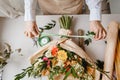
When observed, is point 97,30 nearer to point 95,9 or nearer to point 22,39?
point 95,9

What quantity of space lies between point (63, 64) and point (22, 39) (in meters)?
0.27

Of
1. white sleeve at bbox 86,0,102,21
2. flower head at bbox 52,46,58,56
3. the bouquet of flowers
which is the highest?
white sleeve at bbox 86,0,102,21

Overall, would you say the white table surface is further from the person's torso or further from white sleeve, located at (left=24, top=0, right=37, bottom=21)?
white sleeve, located at (left=24, top=0, right=37, bottom=21)

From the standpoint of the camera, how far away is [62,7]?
983 mm

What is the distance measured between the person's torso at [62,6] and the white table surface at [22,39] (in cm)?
3

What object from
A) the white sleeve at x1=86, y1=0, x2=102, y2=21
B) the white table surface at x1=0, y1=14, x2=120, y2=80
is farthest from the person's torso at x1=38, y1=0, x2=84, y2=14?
the white sleeve at x1=86, y1=0, x2=102, y2=21

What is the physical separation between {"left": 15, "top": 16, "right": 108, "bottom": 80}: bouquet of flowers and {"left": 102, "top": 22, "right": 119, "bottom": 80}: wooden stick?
51 mm

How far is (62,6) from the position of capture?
98cm

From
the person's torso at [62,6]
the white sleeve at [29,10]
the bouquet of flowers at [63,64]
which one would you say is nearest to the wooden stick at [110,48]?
the bouquet of flowers at [63,64]

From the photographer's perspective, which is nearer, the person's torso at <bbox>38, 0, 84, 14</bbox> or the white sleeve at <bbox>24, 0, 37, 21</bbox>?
the white sleeve at <bbox>24, 0, 37, 21</bbox>

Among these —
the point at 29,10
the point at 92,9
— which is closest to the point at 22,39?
the point at 29,10

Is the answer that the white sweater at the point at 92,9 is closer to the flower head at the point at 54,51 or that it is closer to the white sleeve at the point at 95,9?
the white sleeve at the point at 95,9

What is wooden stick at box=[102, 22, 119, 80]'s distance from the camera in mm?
880

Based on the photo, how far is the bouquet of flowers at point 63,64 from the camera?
818 mm
